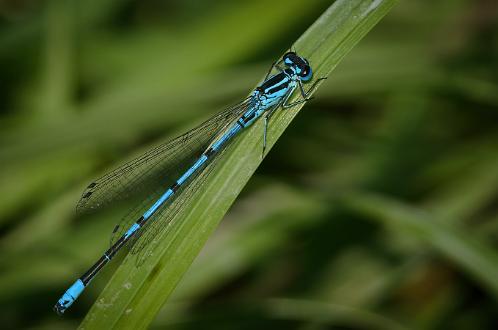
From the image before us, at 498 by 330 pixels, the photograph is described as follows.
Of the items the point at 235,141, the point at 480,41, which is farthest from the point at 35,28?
the point at 480,41

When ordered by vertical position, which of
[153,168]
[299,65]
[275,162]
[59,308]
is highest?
[275,162]

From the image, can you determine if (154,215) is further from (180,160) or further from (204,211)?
(204,211)

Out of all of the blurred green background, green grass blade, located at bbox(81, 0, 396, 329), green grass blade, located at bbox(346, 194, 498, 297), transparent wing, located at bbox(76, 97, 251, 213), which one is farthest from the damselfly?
green grass blade, located at bbox(346, 194, 498, 297)

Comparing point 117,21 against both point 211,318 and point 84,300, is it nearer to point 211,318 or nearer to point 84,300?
point 84,300

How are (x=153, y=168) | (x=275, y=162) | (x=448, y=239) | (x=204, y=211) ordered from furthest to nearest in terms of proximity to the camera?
(x=275, y=162)
(x=153, y=168)
(x=448, y=239)
(x=204, y=211)

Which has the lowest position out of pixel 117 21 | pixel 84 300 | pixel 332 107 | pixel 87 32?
pixel 84 300

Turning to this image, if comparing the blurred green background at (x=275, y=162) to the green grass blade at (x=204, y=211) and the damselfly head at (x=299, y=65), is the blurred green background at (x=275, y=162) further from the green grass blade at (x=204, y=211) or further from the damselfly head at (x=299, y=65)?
the green grass blade at (x=204, y=211)

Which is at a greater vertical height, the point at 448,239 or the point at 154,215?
the point at 448,239

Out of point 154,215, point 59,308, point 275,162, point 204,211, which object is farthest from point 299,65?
point 275,162
